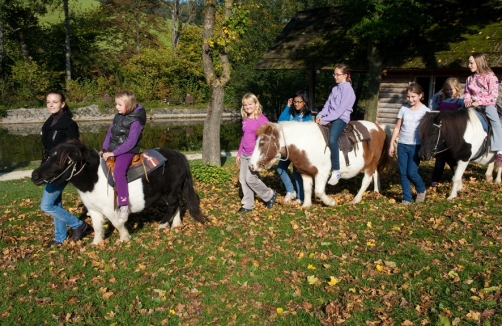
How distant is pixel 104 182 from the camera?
19.4 ft

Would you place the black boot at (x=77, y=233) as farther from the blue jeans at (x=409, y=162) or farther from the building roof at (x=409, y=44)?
the building roof at (x=409, y=44)

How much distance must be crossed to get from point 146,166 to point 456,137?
201 inches

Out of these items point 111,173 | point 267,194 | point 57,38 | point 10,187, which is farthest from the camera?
point 57,38

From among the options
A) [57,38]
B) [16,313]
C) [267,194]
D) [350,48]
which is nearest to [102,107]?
[57,38]

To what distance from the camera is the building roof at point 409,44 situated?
15367 mm

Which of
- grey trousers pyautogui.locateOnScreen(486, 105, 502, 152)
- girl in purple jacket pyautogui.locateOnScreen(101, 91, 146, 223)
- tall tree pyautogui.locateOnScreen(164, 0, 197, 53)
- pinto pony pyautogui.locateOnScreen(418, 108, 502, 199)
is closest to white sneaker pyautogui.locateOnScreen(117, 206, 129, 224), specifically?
girl in purple jacket pyautogui.locateOnScreen(101, 91, 146, 223)

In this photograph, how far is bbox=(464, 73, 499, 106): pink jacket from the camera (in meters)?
7.23

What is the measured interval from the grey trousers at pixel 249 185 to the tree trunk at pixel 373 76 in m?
10.9

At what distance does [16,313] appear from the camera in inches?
180

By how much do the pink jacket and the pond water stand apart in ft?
40.2

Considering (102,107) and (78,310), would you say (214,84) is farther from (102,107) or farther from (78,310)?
(102,107)

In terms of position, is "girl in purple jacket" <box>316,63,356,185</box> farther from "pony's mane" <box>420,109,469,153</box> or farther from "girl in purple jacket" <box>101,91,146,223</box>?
"girl in purple jacket" <box>101,91,146,223</box>

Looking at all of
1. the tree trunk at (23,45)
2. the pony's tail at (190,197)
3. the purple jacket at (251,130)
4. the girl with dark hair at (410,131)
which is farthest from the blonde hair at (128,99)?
the tree trunk at (23,45)

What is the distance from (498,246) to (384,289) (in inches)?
75.3
